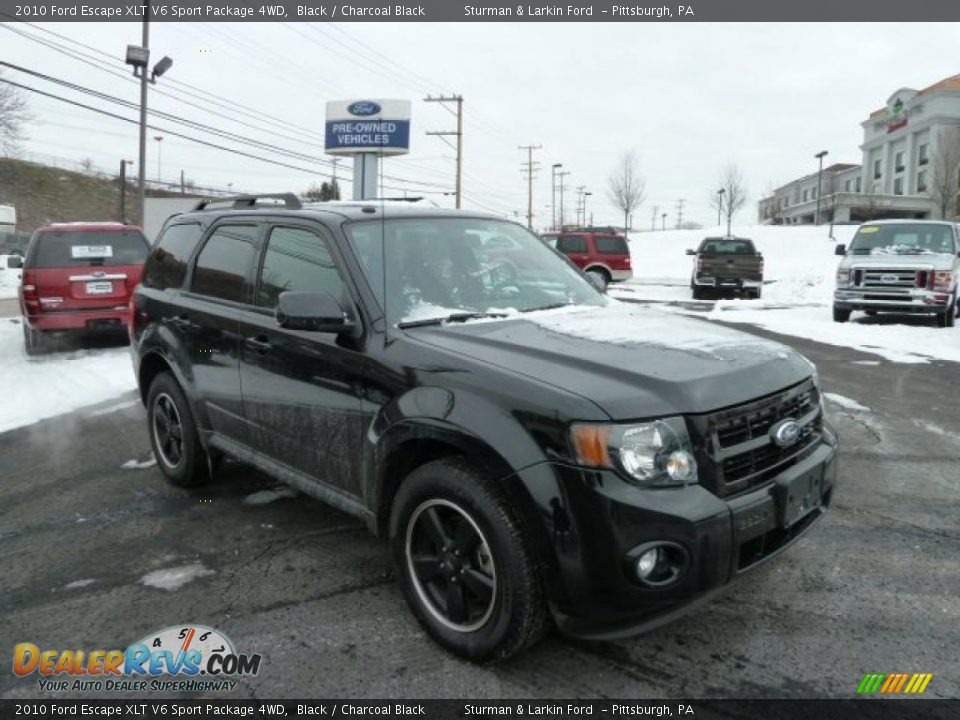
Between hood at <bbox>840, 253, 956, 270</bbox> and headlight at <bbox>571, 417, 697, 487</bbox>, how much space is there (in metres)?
12.1

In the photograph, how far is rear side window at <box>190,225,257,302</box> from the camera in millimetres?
4172

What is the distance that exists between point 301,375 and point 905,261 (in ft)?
40.7

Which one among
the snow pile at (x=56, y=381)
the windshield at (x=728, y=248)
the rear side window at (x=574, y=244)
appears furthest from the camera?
the rear side window at (x=574, y=244)

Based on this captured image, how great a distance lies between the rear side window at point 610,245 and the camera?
22.2 metres

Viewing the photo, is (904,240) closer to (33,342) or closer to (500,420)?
(500,420)

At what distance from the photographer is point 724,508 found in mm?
2521

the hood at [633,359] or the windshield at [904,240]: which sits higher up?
the windshield at [904,240]

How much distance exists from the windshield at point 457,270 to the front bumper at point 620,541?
122cm

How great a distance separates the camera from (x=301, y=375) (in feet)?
11.7

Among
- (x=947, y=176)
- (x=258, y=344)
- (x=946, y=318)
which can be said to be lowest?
(x=258, y=344)

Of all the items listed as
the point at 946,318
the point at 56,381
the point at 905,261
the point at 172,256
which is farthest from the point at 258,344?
the point at 946,318

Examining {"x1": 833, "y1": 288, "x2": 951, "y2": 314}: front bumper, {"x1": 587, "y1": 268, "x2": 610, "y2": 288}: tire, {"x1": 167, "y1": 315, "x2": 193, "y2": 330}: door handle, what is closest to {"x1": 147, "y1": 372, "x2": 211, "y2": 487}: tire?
{"x1": 167, "y1": 315, "x2": 193, "y2": 330}: door handle

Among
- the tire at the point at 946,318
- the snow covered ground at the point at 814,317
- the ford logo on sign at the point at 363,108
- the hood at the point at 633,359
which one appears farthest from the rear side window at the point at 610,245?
the hood at the point at 633,359

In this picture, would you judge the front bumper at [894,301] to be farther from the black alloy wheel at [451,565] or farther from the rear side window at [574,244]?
the black alloy wheel at [451,565]
